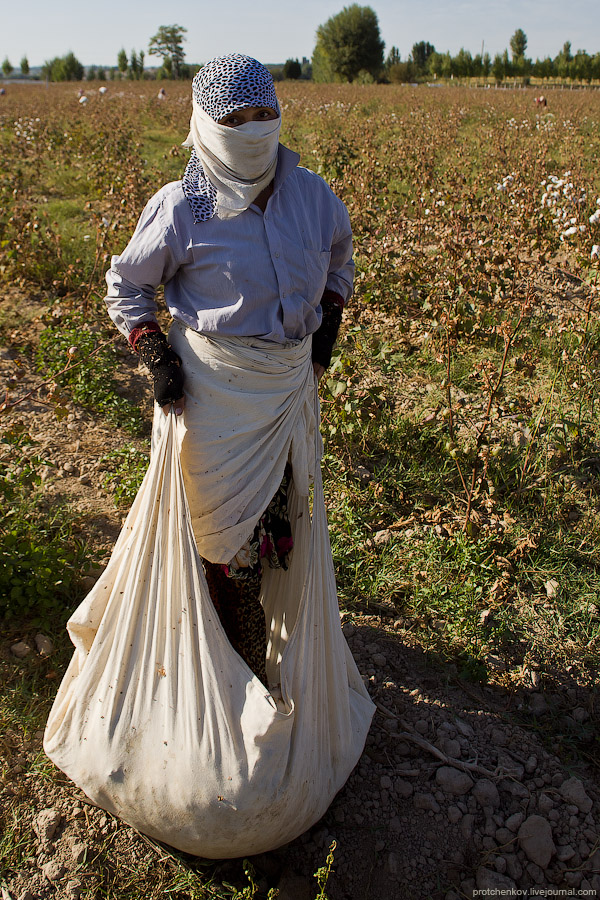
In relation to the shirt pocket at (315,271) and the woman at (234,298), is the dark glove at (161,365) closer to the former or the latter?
the woman at (234,298)

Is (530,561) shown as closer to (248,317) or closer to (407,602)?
(407,602)

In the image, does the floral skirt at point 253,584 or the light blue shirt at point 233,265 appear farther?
the floral skirt at point 253,584

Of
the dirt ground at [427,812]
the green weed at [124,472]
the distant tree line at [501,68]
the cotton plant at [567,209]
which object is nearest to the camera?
the dirt ground at [427,812]

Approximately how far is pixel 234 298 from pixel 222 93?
16.2 inches

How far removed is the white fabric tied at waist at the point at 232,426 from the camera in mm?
1585

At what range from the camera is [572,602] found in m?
2.46

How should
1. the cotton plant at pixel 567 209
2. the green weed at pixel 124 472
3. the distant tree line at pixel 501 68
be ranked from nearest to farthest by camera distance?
the green weed at pixel 124 472 < the cotton plant at pixel 567 209 < the distant tree line at pixel 501 68

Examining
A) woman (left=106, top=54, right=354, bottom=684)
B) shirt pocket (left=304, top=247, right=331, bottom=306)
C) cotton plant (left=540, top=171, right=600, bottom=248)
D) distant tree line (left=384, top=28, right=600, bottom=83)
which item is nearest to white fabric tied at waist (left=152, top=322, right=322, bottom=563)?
woman (left=106, top=54, right=354, bottom=684)

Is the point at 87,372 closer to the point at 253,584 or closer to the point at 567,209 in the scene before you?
the point at 253,584

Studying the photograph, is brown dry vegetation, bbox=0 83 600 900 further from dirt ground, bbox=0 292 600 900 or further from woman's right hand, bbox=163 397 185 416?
woman's right hand, bbox=163 397 185 416

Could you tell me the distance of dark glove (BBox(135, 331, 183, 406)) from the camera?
155 cm

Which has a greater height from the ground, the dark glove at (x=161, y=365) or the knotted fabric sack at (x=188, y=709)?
the dark glove at (x=161, y=365)

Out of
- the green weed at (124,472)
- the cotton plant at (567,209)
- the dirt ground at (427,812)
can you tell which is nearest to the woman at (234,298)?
the dirt ground at (427,812)

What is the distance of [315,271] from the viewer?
1642 millimetres
